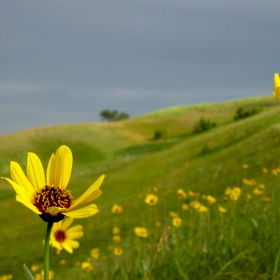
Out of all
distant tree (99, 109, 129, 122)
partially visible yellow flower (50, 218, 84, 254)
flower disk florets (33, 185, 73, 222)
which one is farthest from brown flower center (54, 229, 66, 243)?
distant tree (99, 109, 129, 122)

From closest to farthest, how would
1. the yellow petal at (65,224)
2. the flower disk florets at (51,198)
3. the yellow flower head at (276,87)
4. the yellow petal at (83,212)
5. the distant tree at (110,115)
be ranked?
1. the yellow petal at (83,212)
2. the flower disk florets at (51,198)
3. the yellow flower head at (276,87)
4. the yellow petal at (65,224)
5. the distant tree at (110,115)

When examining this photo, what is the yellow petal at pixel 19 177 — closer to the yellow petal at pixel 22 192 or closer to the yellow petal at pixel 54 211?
the yellow petal at pixel 22 192

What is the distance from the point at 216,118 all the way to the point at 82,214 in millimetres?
55361

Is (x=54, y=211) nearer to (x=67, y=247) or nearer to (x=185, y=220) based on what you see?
(x=67, y=247)

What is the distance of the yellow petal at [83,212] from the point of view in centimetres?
88

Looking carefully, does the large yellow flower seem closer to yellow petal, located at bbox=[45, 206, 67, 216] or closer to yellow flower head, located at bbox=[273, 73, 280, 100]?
yellow petal, located at bbox=[45, 206, 67, 216]

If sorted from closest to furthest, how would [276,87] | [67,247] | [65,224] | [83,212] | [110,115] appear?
[83,212]
[276,87]
[67,247]
[65,224]
[110,115]

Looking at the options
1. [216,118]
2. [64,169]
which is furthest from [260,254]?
[216,118]

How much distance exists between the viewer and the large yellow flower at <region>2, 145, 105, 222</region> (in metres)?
0.92

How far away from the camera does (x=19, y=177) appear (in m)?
0.98

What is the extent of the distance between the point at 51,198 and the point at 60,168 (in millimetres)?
81

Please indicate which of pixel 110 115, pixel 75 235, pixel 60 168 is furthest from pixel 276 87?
pixel 110 115

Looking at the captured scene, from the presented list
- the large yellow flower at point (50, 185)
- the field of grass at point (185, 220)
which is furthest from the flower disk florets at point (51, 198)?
the field of grass at point (185, 220)

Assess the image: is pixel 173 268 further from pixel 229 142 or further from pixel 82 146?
pixel 82 146
